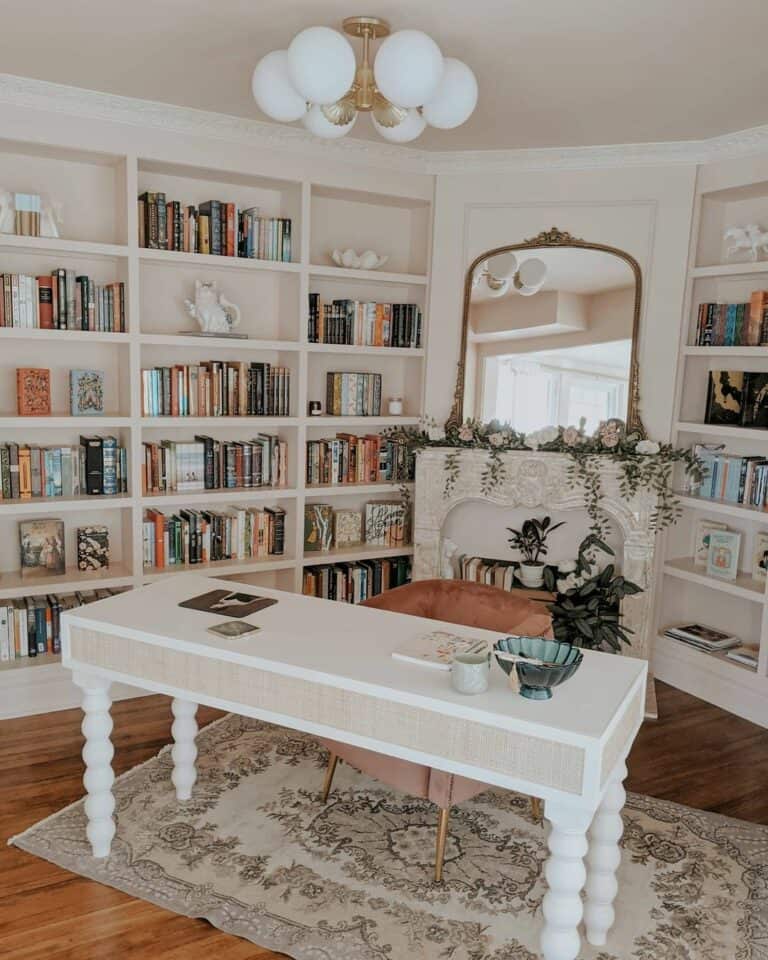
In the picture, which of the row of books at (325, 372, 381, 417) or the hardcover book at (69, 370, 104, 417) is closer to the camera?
the hardcover book at (69, 370, 104, 417)

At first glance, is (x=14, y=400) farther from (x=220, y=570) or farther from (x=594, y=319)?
(x=594, y=319)

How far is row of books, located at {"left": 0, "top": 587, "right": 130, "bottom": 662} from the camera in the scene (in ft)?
12.3

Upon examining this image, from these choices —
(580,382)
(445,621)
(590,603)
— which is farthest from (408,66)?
(590,603)

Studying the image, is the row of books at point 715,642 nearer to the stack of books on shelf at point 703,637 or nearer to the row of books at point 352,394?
the stack of books on shelf at point 703,637

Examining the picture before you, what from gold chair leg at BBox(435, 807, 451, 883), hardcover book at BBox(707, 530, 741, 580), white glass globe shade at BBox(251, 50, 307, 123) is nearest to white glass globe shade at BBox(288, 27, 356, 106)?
white glass globe shade at BBox(251, 50, 307, 123)

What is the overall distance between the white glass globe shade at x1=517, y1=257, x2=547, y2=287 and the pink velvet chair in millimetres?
1831

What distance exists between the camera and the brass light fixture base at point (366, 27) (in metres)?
2.60

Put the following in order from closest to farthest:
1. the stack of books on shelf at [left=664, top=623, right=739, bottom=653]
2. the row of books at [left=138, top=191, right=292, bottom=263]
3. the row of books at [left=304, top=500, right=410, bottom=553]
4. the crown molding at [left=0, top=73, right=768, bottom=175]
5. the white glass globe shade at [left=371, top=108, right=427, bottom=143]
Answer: the white glass globe shade at [left=371, top=108, right=427, bottom=143], the crown molding at [left=0, top=73, right=768, bottom=175], the row of books at [left=138, top=191, right=292, bottom=263], the stack of books on shelf at [left=664, top=623, right=739, bottom=653], the row of books at [left=304, top=500, right=410, bottom=553]

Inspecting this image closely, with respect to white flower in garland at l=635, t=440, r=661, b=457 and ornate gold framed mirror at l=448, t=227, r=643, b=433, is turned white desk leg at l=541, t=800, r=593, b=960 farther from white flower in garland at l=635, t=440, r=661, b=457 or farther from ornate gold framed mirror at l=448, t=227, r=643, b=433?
ornate gold framed mirror at l=448, t=227, r=643, b=433

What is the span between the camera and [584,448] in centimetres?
410

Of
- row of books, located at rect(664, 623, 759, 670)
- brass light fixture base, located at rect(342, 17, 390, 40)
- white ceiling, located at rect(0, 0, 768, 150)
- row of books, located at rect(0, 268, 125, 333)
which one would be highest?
white ceiling, located at rect(0, 0, 768, 150)

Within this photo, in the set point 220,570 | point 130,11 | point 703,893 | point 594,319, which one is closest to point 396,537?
point 220,570

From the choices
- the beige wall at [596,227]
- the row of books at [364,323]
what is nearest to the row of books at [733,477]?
the beige wall at [596,227]

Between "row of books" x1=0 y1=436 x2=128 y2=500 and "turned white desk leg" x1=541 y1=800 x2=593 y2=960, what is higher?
"row of books" x1=0 y1=436 x2=128 y2=500
